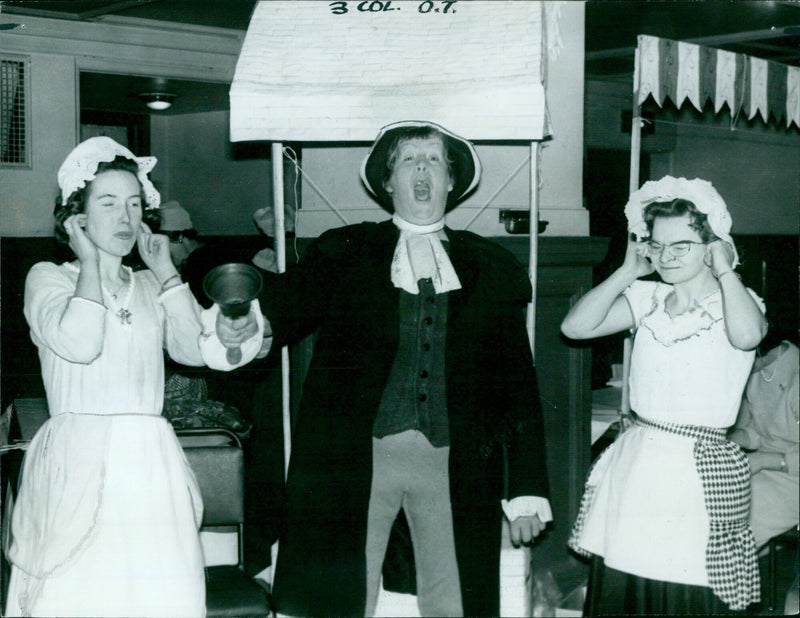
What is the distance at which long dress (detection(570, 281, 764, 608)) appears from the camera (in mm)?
2359

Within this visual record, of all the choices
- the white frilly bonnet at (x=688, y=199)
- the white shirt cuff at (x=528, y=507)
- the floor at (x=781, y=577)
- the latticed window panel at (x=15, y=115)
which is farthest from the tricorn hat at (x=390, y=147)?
the latticed window panel at (x=15, y=115)

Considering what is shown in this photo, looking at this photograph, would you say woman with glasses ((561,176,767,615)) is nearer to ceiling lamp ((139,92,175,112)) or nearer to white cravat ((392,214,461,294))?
white cravat ((392,214,461,294))

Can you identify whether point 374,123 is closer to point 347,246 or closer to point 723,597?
point 347,246

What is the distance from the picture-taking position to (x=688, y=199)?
7.84ft

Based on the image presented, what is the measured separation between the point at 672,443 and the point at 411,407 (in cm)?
69

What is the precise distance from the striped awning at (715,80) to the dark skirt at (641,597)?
147 cm

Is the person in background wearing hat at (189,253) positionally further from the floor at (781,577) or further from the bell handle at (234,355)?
the floor at (781,577)

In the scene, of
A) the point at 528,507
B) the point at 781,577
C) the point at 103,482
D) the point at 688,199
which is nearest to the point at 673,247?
the point at 688,199

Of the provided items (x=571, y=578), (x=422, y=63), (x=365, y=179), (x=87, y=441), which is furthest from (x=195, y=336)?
(x=571, y=578)

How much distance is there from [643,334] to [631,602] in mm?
747

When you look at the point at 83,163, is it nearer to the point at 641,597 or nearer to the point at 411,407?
the point at 411,407

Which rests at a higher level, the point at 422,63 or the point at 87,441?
the point at 422,63

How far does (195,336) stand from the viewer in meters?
2.22

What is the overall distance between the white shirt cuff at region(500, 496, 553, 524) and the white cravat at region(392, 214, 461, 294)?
2.01 ft
